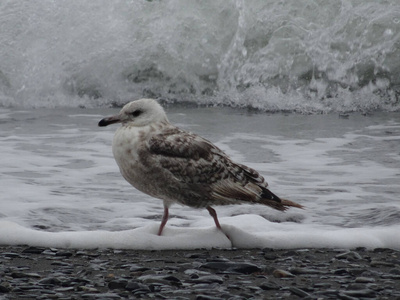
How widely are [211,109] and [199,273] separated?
7.85 meters

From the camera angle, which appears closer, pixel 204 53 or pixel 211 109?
pixel 211 109

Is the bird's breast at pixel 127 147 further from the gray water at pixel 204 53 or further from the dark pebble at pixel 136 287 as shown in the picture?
the gray water at pixel 204 53

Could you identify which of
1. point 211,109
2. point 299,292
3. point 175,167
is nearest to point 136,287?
point 299,292

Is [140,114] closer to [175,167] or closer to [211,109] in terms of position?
[175,167]

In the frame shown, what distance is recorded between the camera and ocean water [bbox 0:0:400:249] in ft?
19.9

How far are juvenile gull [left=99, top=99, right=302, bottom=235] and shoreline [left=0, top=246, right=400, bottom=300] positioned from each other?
1.25 feet

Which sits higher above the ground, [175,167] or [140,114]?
[140,114]

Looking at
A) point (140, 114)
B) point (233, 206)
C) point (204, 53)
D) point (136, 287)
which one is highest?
point (204, 53)

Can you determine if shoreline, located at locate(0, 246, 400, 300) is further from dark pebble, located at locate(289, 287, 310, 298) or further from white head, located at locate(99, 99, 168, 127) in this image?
white head, located at locate(99, 99, 168, 127)

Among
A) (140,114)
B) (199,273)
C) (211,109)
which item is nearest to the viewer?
(199,273)

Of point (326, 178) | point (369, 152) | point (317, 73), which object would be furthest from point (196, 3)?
point (326, 178)

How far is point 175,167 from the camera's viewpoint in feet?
17.9

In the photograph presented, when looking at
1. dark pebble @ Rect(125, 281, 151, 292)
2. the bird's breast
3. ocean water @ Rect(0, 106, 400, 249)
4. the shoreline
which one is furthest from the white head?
dark pebble @ Rect(125, 281, 151, 292)

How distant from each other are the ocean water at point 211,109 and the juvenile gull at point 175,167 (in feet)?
0.77
